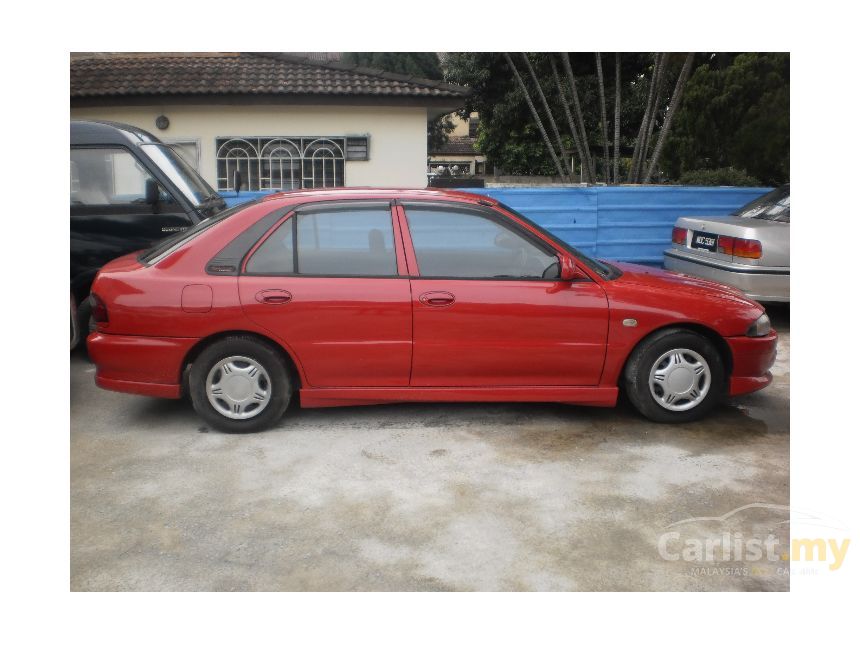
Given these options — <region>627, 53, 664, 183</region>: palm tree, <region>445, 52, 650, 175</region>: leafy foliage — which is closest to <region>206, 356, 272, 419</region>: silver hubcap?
<region>627, 53, 664, 183</region>: palm tree

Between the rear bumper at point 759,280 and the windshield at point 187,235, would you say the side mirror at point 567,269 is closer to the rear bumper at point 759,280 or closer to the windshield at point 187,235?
the windshield at point 187,235

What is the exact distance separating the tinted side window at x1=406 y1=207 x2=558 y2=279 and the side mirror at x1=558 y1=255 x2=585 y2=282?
49 millimetres

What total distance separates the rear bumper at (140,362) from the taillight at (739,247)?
5.17m

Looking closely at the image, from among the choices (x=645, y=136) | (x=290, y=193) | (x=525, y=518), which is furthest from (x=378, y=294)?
(x=645, y=136)

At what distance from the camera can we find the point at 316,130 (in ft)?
43.6

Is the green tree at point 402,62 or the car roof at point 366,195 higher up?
the green tree at point 402,62

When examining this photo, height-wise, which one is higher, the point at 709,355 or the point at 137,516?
the point at 709,355

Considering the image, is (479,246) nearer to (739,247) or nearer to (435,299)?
(435,299)

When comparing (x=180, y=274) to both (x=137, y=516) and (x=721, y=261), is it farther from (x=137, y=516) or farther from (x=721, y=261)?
(x=721, y=261)

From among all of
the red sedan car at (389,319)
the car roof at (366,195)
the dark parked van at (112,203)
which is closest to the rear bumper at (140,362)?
the red sedan car at (389,319)

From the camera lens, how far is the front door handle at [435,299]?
479 centimetres

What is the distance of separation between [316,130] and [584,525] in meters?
10.8

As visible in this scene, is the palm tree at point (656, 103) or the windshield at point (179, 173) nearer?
the windshield at point (179, 173)

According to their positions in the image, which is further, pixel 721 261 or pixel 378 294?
pixel 721 261
